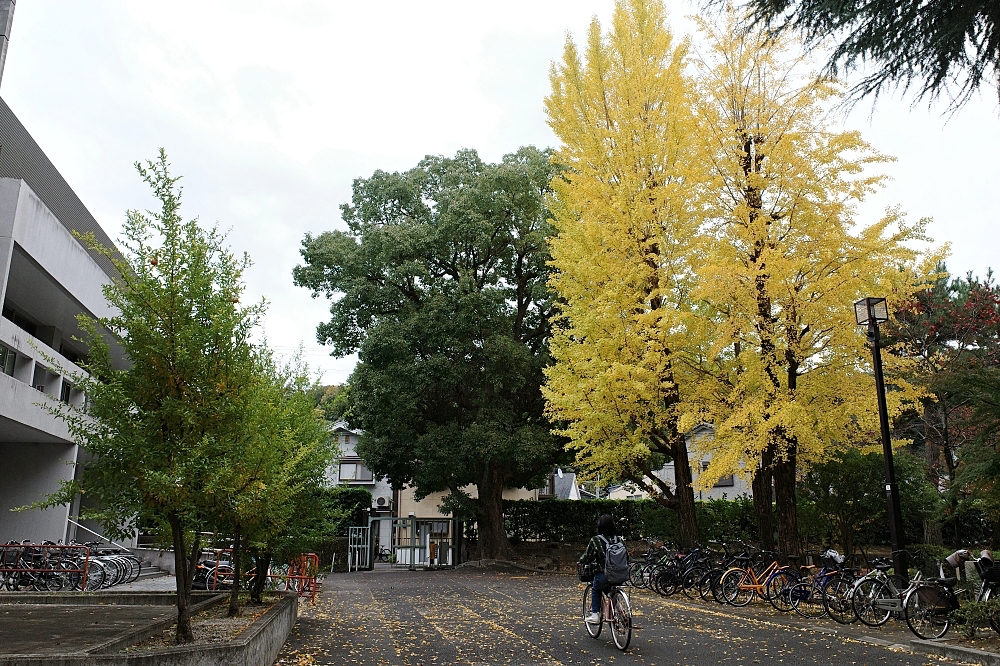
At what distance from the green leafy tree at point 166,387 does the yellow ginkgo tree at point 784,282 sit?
335 inches

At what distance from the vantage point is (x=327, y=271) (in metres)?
26.4

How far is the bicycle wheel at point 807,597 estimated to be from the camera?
1166 centimetres

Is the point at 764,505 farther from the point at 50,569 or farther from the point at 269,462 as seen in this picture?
the point at 50,569

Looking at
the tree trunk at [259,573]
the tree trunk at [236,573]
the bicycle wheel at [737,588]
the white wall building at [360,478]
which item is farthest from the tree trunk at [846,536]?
the white wall building at [360,478]

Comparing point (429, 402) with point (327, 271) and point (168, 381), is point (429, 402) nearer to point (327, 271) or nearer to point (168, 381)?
point (327, 271)

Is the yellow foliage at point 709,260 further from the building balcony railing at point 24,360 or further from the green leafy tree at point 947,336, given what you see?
the building balcony railing at point 24,360

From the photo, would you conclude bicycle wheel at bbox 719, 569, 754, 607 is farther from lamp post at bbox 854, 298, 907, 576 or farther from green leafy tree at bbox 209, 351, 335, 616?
green leafy tree at bbox 209, 351, 335, 616

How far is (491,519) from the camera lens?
1014 inches

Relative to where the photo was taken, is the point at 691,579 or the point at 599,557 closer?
the point at 599,557

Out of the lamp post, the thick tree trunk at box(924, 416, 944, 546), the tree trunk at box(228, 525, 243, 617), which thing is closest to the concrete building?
the tree trunk at box(228, 525, 243, 617)

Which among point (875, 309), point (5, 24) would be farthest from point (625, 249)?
point (5, 24)

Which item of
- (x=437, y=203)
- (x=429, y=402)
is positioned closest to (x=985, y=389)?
(x=429, y=402)

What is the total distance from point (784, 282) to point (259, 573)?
9.46m

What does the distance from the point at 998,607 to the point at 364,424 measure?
67.3 feet
